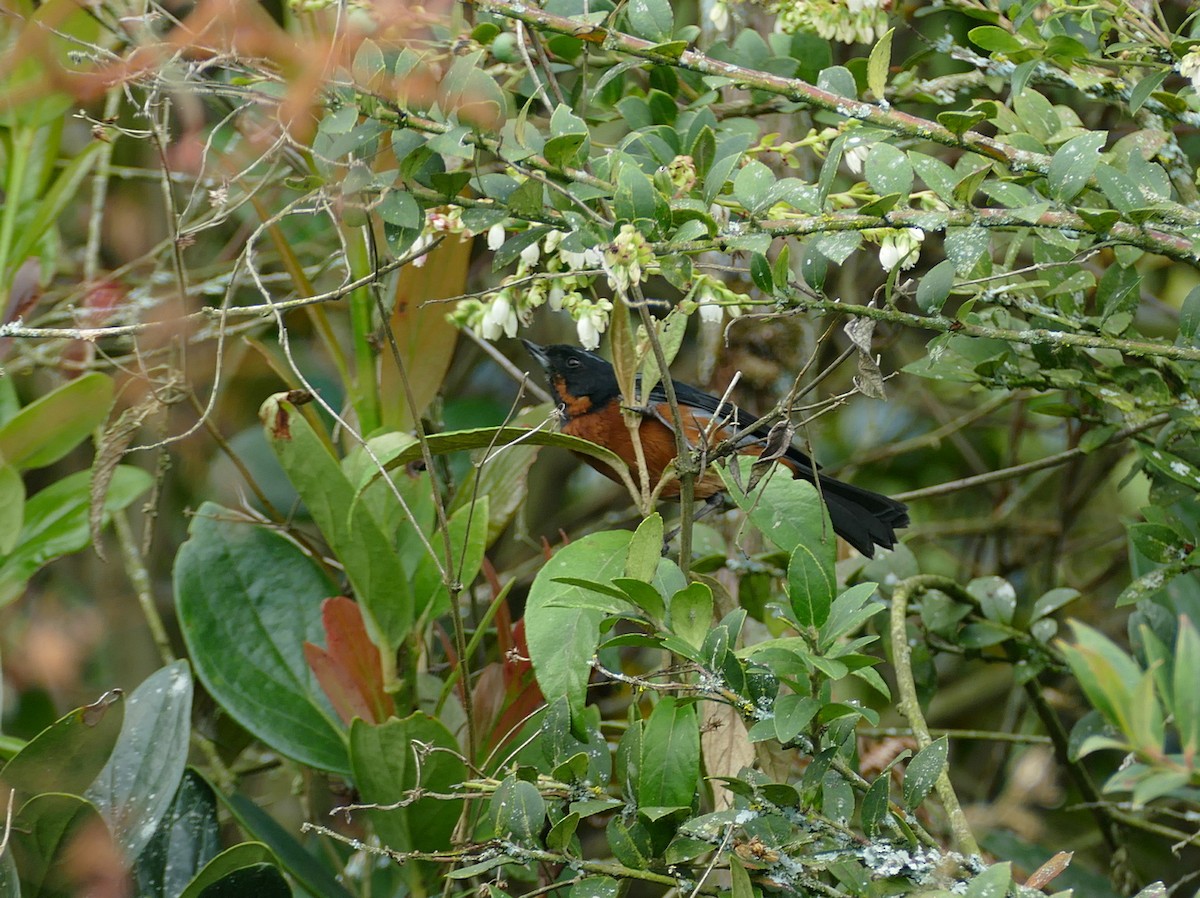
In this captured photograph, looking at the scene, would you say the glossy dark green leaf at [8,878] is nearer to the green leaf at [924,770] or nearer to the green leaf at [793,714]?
the green leaf at [793,714]

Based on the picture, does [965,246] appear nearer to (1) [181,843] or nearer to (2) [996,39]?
(2) [996,39]

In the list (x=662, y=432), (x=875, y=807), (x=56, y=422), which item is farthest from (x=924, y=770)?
(x=56, y=422)

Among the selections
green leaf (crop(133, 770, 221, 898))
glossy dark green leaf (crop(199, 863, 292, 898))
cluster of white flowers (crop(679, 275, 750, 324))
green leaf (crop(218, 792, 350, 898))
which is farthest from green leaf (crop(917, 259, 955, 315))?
green leaf (crop(218, 792, 350, 898))

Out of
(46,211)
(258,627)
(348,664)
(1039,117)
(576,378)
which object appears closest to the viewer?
(1039,117)

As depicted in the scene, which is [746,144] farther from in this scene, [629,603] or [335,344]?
[335,344]

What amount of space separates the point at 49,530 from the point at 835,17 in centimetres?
182

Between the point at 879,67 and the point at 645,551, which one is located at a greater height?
the point at 879,67

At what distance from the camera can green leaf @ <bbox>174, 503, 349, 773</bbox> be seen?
83.3 inches

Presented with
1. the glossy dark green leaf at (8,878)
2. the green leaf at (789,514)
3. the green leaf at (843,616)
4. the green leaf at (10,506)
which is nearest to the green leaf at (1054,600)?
the green leaf at (789,514)

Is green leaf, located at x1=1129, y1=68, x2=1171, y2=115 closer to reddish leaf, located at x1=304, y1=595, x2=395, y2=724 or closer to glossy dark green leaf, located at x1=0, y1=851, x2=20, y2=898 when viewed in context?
reddish leaf, located at x1=304, y1=595, x2=395, y2=724

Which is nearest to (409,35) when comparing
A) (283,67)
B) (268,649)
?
(283,67)

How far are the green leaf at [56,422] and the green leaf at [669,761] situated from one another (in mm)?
1370

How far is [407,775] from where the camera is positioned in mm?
1882

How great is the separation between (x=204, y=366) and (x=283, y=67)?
66.3 inches
